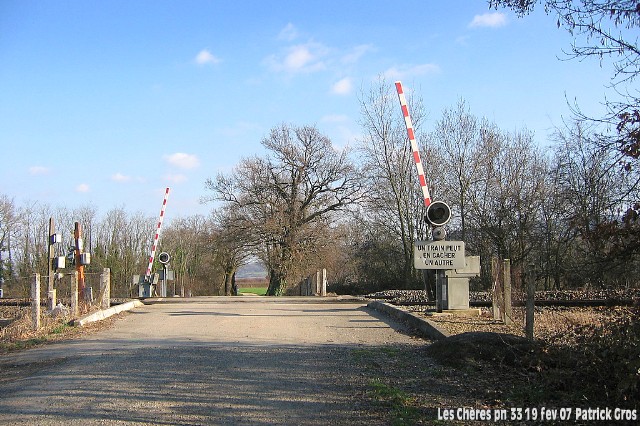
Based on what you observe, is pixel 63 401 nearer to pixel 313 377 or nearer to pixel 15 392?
pixel 15 392

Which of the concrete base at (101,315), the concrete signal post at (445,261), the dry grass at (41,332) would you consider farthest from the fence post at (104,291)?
the concrete signal post at (445,261)

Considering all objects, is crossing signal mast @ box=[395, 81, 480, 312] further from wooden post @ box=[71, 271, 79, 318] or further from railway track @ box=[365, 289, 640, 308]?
wooden post @ box=[71, 271, 79, 318]

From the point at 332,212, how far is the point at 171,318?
25.1 metres

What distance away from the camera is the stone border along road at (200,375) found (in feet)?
18.3

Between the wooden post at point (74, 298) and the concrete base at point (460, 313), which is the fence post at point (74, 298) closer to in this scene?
the wooden post at point (74, 298)

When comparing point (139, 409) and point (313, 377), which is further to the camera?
point (313, 377)

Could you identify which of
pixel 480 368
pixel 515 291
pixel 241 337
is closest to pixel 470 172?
pixel 515 291

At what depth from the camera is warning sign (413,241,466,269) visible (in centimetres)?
1159

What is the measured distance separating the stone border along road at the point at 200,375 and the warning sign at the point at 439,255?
139cm

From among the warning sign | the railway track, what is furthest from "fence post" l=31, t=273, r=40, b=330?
the railway track

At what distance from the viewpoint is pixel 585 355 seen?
580cm

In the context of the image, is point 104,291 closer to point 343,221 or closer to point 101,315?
point 101,315

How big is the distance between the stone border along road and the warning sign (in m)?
1.39

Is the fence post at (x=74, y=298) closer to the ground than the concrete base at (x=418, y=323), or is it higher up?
higher up
